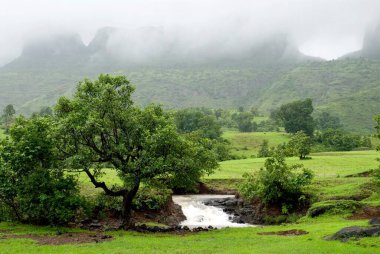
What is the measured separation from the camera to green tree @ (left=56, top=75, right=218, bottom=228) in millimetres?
36625

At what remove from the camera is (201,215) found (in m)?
58.4

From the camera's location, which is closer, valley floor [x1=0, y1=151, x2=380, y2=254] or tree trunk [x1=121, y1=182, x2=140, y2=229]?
valley floor [x1=0, y1=151, x2=380, y2=254]

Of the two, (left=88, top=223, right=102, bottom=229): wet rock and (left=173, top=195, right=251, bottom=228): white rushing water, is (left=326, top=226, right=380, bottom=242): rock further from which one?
(left=88, top=223, right=102, bottom=229): wet rock

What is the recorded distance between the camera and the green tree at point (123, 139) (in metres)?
36.6

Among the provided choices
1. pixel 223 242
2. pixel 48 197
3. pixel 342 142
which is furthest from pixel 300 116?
pixel 48 197

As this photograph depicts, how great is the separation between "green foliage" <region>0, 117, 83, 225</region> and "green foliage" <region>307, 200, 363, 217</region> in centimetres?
2606

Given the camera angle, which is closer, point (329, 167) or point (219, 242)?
point (219, 242)

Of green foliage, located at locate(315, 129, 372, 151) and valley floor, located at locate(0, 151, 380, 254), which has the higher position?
valley floor, located at locate(0, 151, 380, 254)

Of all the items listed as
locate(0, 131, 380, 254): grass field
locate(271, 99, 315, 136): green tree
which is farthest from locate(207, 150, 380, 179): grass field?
locate(271, 99, 315, 136): green tree

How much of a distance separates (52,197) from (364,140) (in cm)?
13884

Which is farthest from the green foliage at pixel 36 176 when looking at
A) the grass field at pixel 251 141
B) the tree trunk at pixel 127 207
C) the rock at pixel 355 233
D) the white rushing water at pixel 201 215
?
the grass field at pixel 251 141

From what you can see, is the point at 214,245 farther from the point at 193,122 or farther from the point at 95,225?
the point at 193,122

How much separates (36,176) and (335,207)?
32240 mm

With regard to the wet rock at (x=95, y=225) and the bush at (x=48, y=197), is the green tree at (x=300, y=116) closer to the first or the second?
the wet rock at (x=95, y=225)
